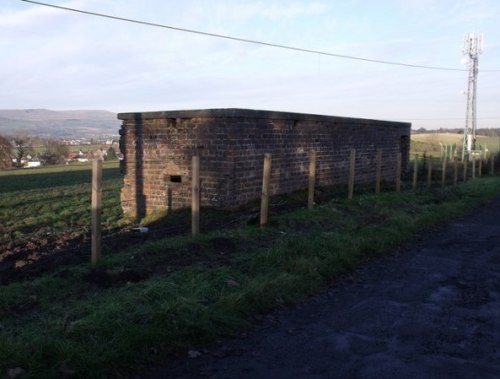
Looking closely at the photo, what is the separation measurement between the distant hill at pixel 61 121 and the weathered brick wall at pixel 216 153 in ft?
271

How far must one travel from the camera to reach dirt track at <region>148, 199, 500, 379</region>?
13.6 ft

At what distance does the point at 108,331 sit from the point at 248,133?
8.13m

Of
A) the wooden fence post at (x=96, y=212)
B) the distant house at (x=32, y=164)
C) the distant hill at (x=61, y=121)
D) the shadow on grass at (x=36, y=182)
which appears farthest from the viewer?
the distant hill at (x=61, y=121)

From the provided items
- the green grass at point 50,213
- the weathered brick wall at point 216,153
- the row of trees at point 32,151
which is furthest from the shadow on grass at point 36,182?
the row of trees at point 32,151

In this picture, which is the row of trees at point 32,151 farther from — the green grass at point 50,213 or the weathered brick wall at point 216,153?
the weathered brick wall at point 216,153

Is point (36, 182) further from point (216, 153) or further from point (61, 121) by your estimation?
point (61, 121)

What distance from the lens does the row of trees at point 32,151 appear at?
148 feet

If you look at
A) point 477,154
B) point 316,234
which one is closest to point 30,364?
point 316,234

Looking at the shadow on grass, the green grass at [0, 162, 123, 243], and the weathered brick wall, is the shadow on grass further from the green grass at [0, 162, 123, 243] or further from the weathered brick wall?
the weathered brick wall

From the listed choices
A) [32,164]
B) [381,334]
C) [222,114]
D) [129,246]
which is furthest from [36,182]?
[381,334]

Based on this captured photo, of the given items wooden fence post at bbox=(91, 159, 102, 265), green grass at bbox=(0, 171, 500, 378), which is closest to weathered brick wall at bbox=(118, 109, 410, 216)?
green grass at bbox=(0, 171, 500, 378)

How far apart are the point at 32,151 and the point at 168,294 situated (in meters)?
48.1

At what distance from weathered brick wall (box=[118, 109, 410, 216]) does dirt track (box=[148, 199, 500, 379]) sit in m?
4.96

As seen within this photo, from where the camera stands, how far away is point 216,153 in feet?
38.7
